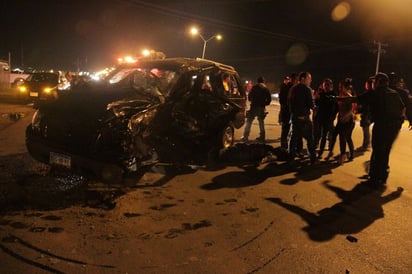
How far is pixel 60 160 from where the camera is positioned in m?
5.60

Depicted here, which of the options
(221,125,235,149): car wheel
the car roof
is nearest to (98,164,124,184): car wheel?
the car roof

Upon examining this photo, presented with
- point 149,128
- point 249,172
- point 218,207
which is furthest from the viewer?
point 249,172

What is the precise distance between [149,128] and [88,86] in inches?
58.3

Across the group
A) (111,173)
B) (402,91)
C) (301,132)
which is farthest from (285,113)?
(111,173)

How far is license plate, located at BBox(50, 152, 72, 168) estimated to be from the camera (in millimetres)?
5516

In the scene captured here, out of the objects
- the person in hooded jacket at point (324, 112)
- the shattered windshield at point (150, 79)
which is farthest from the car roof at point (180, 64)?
the person in hooded jacket at point (324, 112)

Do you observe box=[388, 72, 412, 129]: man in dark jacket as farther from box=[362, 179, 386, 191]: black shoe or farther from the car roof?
the car roof

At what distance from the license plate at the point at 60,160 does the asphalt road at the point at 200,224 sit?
1.03 feet

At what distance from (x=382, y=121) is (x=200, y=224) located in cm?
391

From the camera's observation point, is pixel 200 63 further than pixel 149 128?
Yes

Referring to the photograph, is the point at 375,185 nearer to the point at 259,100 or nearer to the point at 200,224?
the point at 200,224

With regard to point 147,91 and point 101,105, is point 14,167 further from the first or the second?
point 147,91

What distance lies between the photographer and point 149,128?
599 centimetres

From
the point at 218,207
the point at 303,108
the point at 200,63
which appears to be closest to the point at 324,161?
the point at 303,108
